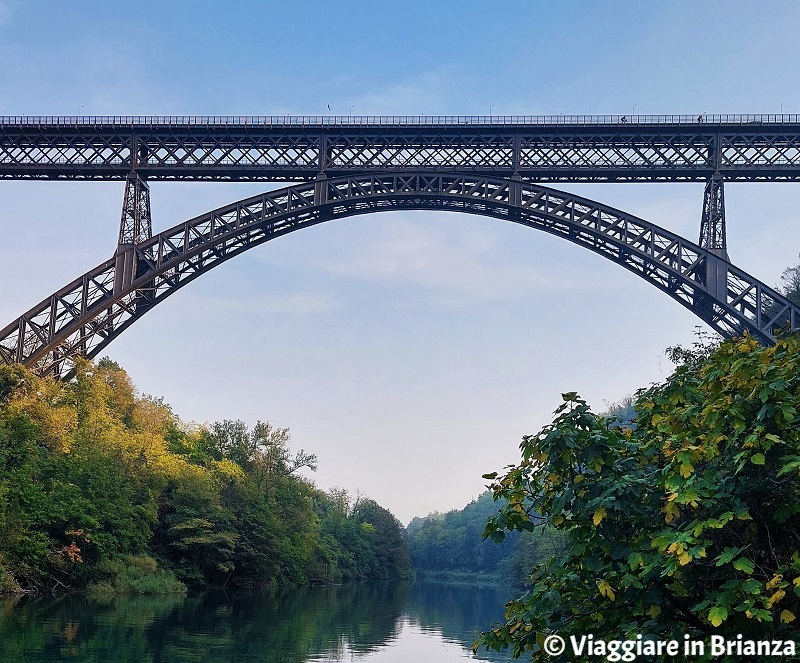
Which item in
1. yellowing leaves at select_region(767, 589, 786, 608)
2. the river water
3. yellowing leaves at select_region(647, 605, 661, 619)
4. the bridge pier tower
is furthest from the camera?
the bridge pier tower

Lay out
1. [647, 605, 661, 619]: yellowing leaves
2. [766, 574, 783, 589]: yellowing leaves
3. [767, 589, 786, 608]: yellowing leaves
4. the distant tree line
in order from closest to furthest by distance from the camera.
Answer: [767, 589, 786, 608]: yellowing leaves, [766, 574, 783, 589]: yellowing leaves, [647, 605, 661, 619]: yellowing leaves, the distant tree line

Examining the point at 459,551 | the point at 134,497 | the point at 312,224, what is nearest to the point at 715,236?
the point at 312,224

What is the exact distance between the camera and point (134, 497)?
140 ft

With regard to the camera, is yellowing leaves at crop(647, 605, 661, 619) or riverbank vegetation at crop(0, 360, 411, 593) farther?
riverbank vegetation at crop(0, 360, 411, 593)

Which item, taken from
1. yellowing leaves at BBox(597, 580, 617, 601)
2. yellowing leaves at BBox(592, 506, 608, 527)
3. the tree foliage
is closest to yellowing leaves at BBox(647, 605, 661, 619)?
the tree foliage

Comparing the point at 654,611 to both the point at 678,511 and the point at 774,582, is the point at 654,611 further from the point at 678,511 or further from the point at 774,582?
the point at 774,582

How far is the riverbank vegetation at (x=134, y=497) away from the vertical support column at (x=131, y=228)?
17.5 ft

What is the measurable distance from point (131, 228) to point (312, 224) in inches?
291

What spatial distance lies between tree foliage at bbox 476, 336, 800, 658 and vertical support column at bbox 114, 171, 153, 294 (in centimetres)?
3064

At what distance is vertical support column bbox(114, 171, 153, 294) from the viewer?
3566cm

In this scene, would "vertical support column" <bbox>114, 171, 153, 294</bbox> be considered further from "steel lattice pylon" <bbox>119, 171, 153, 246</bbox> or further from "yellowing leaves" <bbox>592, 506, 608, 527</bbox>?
"yellowing leaves" <bbox>592, 506, 608, 527</bbox>

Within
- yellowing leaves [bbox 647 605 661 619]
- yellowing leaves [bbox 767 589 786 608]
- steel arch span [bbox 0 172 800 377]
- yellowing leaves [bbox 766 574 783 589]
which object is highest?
steel arch span [bbox 0 172 800 377]

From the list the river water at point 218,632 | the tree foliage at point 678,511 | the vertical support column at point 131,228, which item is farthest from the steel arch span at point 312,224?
the tree foliage at point 678,511

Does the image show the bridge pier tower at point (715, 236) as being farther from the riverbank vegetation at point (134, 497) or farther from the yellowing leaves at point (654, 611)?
the yellowing leaves at point (654, 611)
